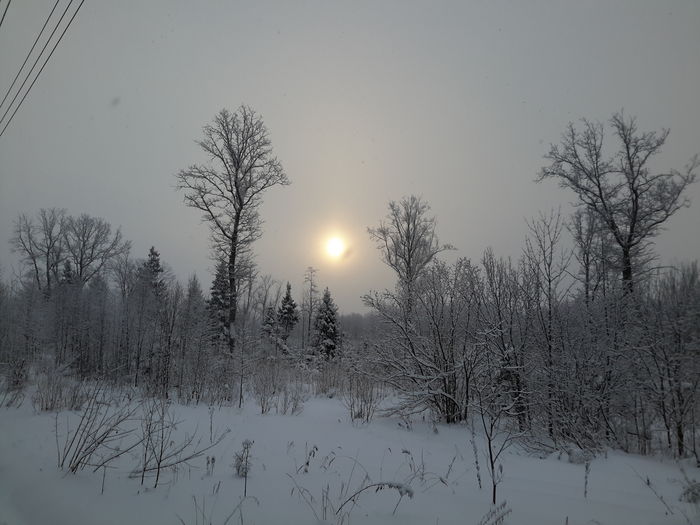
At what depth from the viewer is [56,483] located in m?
2.80

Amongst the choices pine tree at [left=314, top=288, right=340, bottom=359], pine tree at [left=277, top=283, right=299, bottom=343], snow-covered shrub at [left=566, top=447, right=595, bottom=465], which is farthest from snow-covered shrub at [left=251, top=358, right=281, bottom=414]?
pine tree at [left=277, top=283, right=299, bottom=343]

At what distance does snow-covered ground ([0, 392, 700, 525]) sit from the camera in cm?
244

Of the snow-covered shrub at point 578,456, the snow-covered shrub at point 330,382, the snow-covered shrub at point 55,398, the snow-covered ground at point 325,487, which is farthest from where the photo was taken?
the snow-covered shrub at point 330,382

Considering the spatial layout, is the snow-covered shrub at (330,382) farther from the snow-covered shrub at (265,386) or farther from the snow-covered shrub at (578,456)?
the snow-covered shrub at (578,456)

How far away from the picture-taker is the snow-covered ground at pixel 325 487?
96.1 inches

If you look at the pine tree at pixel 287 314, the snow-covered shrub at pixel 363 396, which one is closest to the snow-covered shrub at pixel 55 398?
the snow-covered shrub at pixel 363 396

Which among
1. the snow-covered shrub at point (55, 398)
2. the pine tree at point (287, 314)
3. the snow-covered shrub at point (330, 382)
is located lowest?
the snow-covered shrub at point (330, 382)

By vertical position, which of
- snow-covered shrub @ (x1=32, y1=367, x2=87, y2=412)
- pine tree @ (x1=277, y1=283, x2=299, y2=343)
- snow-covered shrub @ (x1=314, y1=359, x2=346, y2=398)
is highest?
pine tree @ (x1=277, y1=283, x2=299, y2=343)

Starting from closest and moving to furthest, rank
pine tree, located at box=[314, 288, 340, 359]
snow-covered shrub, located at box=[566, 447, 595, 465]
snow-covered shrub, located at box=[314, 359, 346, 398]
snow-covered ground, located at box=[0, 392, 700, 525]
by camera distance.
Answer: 1. snow-covered ground, located at box=[0, 392, 700, 525]
2. snow-covered shrub, located at box=[566, 447, 595, 465]
3. snow-covered shrub, located at box=[314, 359, 346, 398]
4. pine tree, located at box=[314, 288, 340, 359]

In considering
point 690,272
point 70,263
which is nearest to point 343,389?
point 690,272

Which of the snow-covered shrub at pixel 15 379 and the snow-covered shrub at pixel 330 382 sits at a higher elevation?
the snow-covered shrub at pixel 15 379

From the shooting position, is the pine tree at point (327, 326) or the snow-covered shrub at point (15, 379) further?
the pine tree at point (327, 326)

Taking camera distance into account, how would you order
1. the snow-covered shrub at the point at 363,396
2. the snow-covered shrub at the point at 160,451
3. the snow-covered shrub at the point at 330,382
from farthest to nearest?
the snow-covered shrub at the point at 330,382 < the snow-covered shrub at the point at 363,396 < the snow-covered shrub at the point at 160,451

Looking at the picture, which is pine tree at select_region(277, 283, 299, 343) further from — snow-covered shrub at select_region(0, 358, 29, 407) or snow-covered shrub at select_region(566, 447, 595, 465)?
snow-covered shrub at select_region(566, 447, 595, 465)
